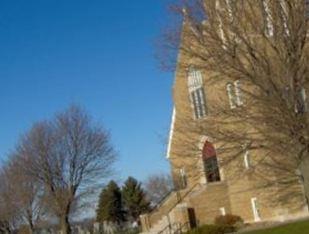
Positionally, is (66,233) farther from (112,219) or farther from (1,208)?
(112,219)

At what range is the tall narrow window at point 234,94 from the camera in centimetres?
1858

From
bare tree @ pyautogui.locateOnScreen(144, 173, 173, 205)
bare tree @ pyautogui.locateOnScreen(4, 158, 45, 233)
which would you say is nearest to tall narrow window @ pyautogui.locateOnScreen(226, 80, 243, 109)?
bare tree @ pyautogui.locateOnScreen(4, 158, 45, 233)

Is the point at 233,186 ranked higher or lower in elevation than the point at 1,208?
lower

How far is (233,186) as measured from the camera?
3509cm

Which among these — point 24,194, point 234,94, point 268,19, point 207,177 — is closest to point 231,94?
point 234,94

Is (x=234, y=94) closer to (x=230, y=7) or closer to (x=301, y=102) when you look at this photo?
(x=230, y=7)

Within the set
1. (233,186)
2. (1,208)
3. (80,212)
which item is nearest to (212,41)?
(233,186)

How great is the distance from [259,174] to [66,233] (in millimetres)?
24681

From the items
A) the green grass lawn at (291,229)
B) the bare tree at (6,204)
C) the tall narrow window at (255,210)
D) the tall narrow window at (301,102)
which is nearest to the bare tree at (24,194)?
the bare tree at (6,204)

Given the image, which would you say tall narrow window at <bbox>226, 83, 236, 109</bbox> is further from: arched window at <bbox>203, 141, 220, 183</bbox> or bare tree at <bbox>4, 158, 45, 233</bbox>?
bare tree at <bbox>4, 158, 45, 233</bbox>

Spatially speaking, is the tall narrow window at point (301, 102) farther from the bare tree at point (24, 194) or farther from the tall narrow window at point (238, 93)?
the bare tree at point (24, 194)

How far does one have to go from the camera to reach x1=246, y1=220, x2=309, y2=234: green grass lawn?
2475 centimetres

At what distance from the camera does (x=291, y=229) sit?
83.8 feet

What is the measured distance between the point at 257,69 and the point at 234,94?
2657 millimetres
